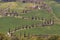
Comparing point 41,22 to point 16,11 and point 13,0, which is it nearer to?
point 16,11

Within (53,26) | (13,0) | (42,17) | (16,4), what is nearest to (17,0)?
(13,0)

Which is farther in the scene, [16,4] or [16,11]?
[16,4]

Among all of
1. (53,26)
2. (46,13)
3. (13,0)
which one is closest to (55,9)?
(46,13)

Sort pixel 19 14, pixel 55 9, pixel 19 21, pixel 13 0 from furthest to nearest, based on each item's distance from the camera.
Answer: pixel 13 0, pixel 55 9, pixel 19 14, pixel 19 21

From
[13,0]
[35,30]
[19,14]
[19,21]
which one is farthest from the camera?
[13,0]

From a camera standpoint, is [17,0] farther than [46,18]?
Yes

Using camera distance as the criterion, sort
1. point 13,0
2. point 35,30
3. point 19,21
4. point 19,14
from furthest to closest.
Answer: point 13,0 < point 19,14 < point 19,21 < point 35,30

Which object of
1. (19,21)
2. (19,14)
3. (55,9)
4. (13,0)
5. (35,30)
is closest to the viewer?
(35,30)

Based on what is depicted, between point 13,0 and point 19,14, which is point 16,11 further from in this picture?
point 13,0
